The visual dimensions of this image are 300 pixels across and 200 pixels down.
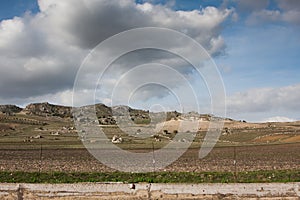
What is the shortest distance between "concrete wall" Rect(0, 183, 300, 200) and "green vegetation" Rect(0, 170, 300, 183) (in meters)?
3.00

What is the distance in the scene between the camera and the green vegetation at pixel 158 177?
20.4 meters

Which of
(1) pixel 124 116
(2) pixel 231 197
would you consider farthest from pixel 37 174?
(1) pixel 124 116

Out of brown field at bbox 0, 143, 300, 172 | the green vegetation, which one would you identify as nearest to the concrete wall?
the green vegetation

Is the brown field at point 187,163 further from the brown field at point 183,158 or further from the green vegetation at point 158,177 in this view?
the green vegetation at point 158,177

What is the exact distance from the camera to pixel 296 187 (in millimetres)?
16094

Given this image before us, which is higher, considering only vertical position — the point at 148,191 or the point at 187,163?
the point at 187,163

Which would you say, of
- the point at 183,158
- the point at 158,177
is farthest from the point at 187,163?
the point at 158,177

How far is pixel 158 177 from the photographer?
21203 millimetres

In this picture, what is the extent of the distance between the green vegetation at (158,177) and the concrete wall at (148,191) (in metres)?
3.00

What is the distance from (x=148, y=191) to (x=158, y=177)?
4347 millimetres

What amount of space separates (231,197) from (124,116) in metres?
24.1

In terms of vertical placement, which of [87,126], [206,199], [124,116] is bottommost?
[206,199]

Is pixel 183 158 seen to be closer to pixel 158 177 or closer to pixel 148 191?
pixel 158 177

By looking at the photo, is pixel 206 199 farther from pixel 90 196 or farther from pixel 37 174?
pixel 37 174
